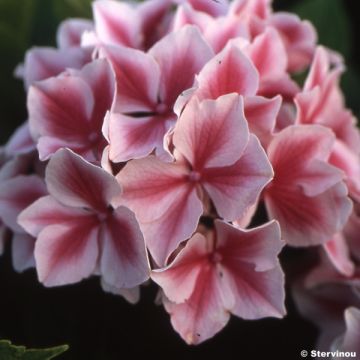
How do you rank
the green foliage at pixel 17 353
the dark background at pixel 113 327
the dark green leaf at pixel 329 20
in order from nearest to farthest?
the green foliage at pixel 17 353
the dark background at pixel 113 327
the dark green leaf at pixel 329 20

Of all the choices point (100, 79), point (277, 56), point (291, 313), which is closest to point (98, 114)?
point (100, 79)

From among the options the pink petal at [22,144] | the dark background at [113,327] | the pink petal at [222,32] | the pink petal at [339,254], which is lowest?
the dark background at [113,327]

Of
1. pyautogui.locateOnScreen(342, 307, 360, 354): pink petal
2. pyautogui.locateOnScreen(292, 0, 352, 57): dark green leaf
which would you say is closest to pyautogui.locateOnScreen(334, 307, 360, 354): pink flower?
pyautogui.locateOnScreen(342, 307, 360, 354): pink petal

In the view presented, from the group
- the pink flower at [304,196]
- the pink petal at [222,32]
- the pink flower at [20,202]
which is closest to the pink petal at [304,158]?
the pink flower at [304,196]

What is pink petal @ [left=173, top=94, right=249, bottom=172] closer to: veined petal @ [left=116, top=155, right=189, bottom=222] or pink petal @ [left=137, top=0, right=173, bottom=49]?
veined petal @ [left=116, top=155, right=189, bottom=222]

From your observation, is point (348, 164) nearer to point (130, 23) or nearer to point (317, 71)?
point (317, 71)

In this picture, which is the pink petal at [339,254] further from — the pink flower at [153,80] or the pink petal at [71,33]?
the pink petal at [71,33]
